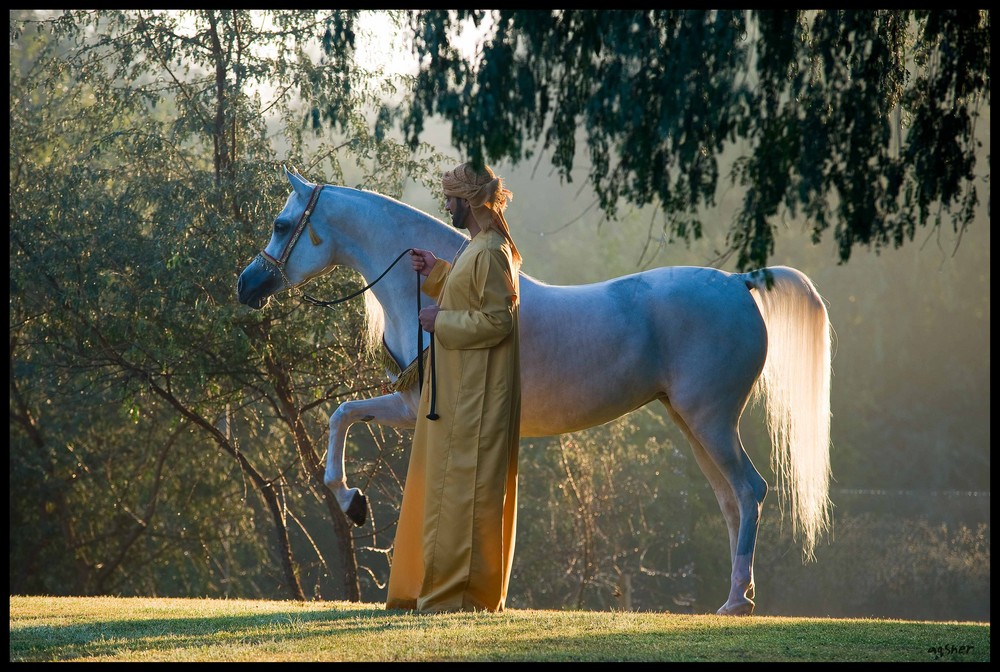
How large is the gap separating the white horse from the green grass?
1.03 m

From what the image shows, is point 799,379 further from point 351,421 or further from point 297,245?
point 297,245

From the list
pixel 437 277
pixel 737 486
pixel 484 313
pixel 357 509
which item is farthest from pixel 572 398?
pixel 357 509

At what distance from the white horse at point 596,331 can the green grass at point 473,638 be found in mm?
1027

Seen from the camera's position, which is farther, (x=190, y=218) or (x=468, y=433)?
(x=190, y=218)

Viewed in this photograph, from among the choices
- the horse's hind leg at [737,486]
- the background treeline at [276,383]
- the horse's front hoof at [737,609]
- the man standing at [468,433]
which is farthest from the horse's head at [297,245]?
the horse's front hoof at [737,609]

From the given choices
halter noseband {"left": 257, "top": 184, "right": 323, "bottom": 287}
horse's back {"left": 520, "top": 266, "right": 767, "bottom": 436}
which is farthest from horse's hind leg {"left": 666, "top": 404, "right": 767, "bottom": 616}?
halter noseband {"left": 257, "top": 184, "right": 323, "bottom": 287}

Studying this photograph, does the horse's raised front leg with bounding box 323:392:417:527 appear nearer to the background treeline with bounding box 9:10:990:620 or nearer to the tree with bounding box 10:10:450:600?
the background treeline with bounding box 9:10:990:620

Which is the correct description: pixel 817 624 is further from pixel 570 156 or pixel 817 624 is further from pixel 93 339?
pixel 93 339

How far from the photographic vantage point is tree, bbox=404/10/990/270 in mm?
4141

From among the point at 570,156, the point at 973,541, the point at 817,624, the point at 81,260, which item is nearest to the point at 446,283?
the point at 570,156

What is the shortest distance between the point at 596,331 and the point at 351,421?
4.87ft

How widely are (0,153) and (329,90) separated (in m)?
4.53

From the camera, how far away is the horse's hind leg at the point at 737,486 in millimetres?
6297

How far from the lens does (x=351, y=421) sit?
19.7 feet
